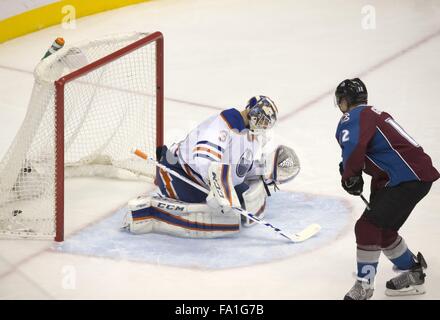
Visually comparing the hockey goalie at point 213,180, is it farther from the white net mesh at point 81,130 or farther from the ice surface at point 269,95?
the white net mesh at point 81,130

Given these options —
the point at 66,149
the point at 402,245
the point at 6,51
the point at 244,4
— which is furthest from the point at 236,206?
the point at 244,4

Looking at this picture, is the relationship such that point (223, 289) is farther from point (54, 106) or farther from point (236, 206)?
point (54, 106)

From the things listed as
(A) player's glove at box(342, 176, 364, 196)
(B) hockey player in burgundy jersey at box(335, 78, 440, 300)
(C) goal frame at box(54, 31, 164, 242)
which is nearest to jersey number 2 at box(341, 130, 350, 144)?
(B) hockey player in burgundy jersey at box(335, 78, 440, 300)

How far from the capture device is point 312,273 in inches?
173

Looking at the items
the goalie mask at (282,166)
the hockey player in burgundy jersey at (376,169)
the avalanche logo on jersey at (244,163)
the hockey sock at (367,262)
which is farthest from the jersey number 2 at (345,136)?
the goalie mask at (282,166)

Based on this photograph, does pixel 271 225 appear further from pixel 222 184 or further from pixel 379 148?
pixel 379 148

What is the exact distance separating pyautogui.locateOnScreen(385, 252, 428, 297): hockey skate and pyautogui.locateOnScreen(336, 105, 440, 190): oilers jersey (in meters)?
0.37

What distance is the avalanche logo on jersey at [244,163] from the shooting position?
15.3ft

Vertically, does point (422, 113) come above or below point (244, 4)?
below

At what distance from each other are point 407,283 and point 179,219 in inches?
39.8

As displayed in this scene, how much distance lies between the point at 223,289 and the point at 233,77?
2705 millimetres

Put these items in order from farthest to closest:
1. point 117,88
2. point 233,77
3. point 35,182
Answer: point 233,77
point 117,88
point 35,182

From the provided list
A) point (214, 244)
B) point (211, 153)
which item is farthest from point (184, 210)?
point (211, 153)

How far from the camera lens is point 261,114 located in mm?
Answer: 4559
